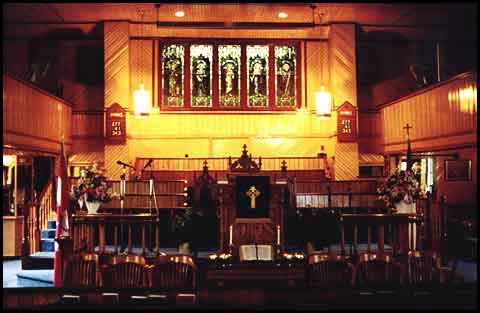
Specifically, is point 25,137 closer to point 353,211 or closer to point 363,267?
point 353,211

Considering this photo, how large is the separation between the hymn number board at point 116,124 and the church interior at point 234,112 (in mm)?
37

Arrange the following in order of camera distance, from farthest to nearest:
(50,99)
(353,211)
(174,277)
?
1. (50,99)
2. (353,211)
3. (174,277)

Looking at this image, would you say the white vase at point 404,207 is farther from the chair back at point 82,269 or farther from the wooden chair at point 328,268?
the chair back at point 82,269

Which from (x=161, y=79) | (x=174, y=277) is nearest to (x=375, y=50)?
(x=161, y=79)

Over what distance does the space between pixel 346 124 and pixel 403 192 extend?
18.8ft

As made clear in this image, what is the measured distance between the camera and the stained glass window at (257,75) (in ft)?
49.0

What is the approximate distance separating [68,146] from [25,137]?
3264 mm

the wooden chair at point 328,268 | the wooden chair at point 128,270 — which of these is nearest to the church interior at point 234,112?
the wooden chair at point 128,270

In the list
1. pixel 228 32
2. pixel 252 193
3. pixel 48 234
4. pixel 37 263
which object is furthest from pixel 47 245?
pixel 228 32

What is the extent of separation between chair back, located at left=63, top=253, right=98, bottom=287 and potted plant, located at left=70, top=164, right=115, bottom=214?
1976mm

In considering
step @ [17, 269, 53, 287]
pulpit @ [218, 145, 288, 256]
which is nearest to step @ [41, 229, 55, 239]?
step @ [17, 269, 53, 287]

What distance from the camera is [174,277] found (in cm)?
632

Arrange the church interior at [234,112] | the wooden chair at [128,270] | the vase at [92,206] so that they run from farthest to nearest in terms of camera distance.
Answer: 1. the church interior at [234,112]
2. the vase at [92,206]
3. the wooden chair at [128,270]

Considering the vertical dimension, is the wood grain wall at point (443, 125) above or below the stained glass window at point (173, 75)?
below
